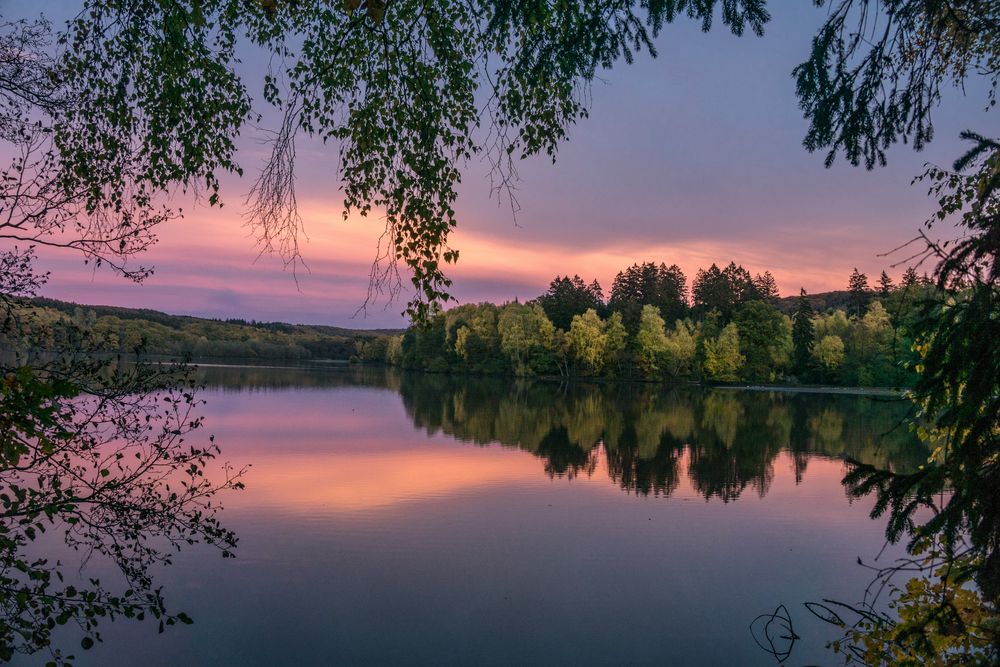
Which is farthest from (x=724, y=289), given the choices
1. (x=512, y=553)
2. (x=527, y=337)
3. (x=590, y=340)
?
(x=512, y=553)

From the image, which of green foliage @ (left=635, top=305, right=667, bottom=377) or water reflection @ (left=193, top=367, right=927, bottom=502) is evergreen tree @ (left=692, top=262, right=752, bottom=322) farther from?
water reflection @ (left=193, top=367, right=927, bottom=502)

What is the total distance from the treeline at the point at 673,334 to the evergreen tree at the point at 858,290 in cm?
17

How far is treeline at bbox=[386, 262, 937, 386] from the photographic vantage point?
75000 millimetres

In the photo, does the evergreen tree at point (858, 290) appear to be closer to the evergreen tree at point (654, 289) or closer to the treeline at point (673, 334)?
the treeline at point (673, 334)

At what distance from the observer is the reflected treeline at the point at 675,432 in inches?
866

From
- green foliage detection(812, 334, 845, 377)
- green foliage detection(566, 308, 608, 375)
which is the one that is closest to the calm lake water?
green foliage detection(812, 334, 845, 377)

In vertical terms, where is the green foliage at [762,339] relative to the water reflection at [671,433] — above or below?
above

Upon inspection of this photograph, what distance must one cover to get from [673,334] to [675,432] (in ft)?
168

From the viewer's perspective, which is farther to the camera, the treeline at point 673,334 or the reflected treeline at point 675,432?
the treeline at point 673,334

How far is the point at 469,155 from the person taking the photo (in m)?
4.22

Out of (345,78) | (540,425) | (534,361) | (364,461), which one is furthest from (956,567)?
(534,361)

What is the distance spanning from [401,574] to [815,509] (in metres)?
11.6

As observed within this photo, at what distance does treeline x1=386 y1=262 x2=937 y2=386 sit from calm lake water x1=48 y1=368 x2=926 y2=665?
45.7 meters

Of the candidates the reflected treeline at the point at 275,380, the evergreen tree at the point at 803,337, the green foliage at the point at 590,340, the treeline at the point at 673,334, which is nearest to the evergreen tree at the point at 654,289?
the treeline at the point at 673,334
